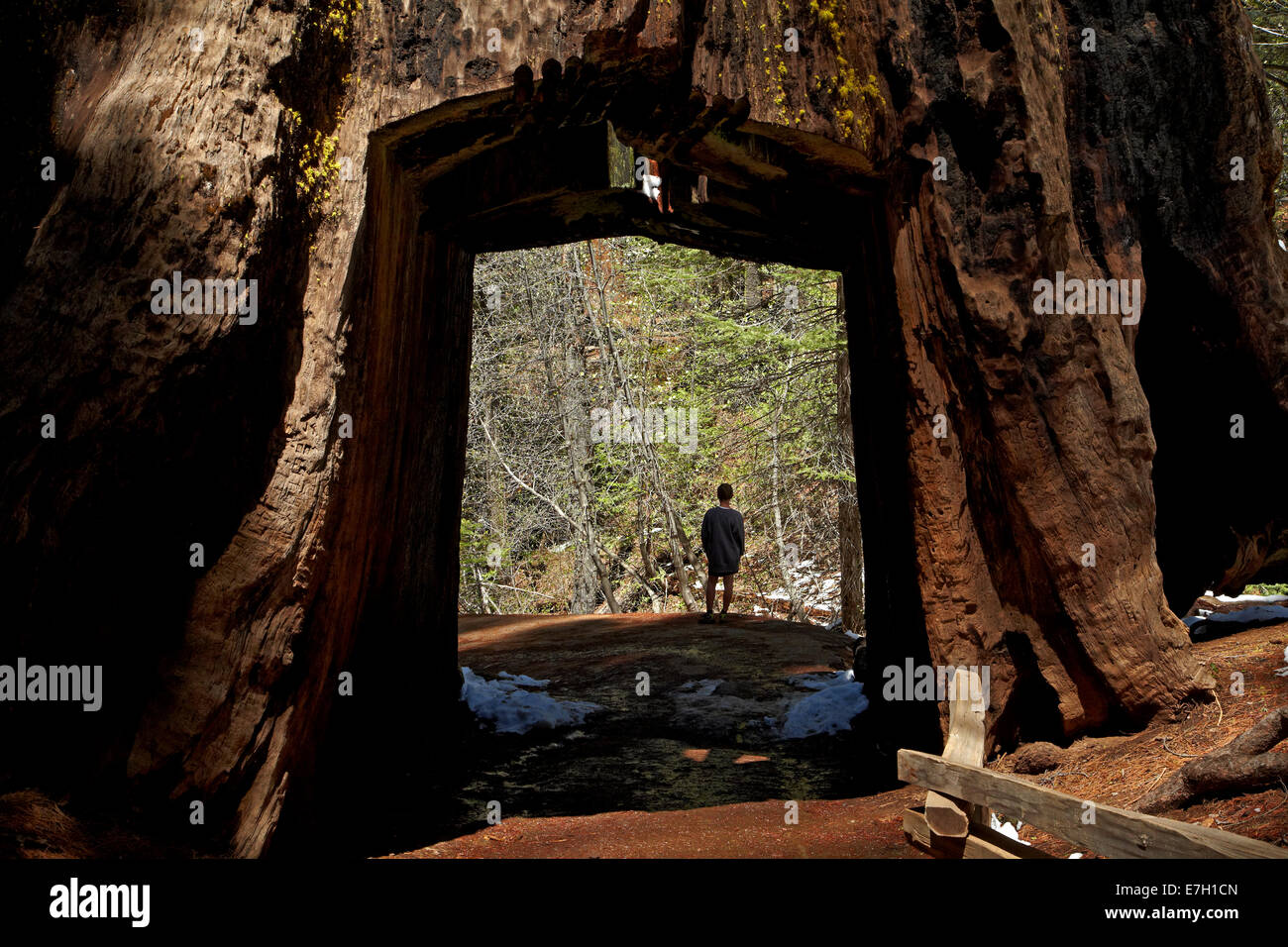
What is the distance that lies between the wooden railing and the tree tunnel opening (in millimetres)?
1373

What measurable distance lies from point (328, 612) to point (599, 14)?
3812mm

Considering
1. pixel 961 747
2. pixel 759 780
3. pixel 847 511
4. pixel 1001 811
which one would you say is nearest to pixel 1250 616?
pixel 961 747

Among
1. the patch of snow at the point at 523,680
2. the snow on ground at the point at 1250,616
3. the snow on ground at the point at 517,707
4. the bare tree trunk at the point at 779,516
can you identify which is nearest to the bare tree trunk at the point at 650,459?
the bare tree trunk at the point at 779,516

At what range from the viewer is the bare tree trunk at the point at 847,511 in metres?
13.2

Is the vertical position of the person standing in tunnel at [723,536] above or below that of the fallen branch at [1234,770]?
above

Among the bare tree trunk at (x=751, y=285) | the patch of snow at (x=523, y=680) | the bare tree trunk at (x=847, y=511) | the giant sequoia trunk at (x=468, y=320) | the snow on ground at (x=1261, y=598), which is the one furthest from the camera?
the bare tree trunk at (x=751, y=285)

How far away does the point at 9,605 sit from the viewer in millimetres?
3684

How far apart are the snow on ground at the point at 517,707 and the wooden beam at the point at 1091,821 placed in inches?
172

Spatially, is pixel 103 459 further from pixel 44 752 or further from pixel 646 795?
pixel 646 795

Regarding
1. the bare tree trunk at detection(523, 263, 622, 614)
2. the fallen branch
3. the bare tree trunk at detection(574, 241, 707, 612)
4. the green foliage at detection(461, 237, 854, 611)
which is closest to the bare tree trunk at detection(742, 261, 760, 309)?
the green foliage at detection(461, 237, 854, 611)

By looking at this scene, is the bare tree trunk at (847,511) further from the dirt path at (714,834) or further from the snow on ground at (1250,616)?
the dirt path at (714,834)

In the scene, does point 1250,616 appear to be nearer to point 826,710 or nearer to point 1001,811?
point 826,710

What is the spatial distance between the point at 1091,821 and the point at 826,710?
4716mm
